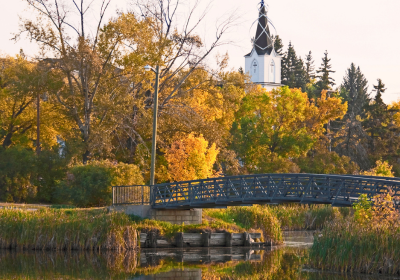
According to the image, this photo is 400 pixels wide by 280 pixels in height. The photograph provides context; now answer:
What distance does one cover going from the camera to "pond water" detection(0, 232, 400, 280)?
2198 cm

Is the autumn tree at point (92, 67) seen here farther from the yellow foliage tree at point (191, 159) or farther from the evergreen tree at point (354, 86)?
the evergreen tree at point (354, 86)

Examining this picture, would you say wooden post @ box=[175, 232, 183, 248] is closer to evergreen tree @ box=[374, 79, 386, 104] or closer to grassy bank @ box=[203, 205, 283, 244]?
grassy bank @ box=[203, 205, 283, 244]

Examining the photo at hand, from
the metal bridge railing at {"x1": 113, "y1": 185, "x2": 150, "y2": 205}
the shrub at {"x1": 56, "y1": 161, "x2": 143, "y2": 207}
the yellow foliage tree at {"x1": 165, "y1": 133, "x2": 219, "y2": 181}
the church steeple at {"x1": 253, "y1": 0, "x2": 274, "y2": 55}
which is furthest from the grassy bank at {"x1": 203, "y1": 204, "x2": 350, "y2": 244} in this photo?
the church steeple at {"x1": 253, "y1": 0, "x2": 274, "y2": 55}

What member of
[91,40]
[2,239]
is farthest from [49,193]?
[2,239]

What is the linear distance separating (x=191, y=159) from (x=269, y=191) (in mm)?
12962

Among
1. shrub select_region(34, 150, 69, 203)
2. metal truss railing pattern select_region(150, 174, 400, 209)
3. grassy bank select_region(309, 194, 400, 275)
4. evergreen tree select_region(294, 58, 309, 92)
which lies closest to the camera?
grassy bank select_region(309, 194, 400, 275)

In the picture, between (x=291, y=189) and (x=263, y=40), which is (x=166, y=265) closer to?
(x=291, y=189)

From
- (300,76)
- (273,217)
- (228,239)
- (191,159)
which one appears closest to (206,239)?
(228,239)

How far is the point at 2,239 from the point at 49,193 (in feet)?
47.1

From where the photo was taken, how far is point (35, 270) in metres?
22.7

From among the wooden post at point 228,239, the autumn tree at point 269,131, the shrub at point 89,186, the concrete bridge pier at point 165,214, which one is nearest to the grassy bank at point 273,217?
the concrete bridge pier at point 165,214

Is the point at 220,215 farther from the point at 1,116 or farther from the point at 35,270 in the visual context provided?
the point at 1,116

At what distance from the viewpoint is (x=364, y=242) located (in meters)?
20.8

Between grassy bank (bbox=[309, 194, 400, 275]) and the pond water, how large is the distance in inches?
20.6
